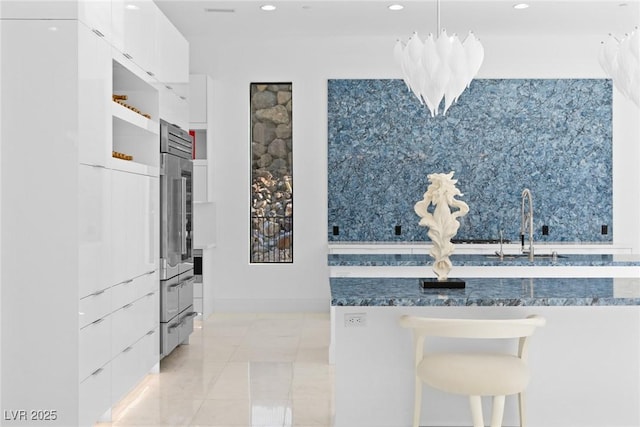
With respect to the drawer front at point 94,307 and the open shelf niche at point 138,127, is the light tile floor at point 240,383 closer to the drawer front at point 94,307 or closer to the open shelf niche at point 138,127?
the drawer front at point 94,307

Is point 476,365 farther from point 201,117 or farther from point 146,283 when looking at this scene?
point 201,117

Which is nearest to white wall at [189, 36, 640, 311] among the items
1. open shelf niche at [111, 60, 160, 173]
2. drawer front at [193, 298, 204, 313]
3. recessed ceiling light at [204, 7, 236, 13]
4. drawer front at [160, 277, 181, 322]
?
drawer front at [193, 298, 204, 313]

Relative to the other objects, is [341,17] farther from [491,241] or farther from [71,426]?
[71,426]

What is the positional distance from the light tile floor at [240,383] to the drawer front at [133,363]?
0.39 ft

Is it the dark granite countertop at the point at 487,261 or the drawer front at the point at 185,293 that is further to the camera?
the drawer front at the point at 185,293

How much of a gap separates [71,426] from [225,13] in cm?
432

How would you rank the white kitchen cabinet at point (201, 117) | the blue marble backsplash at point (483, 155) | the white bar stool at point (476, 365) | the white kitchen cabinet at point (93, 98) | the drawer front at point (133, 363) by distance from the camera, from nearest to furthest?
the white bar stool at point (476, 365), the white kitchen cabinet at point (93, 98), the drawer front at point (133, 363), the white kitchen cabinet at point (201, 117), the blue marble backsplash at point (483, 155)

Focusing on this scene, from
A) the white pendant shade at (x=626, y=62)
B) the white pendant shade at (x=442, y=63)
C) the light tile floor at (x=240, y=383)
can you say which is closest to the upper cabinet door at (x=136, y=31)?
the white pendant shade at (x=442, y=63)

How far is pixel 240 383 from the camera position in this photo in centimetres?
453

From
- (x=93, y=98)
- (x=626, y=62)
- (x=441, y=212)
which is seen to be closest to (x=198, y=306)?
(x=93, y=98)

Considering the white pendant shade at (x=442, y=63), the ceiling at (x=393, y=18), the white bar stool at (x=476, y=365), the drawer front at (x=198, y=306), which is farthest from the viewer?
the drawer front at (x=198, y=306)

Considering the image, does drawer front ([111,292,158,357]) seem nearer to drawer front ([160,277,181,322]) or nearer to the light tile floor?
drawer front ([160,277,181,322])

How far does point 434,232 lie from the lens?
3201 millimetres

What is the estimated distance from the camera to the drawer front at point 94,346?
327 centimetres
